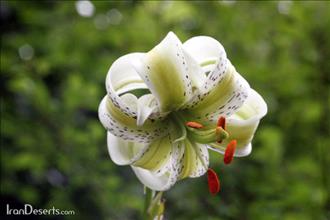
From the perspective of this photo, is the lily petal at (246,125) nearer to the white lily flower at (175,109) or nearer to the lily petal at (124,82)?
the white lily flower at (175,109)

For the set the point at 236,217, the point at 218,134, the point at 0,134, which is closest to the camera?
the point at 218,134

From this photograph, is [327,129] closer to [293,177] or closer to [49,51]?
[293,177]

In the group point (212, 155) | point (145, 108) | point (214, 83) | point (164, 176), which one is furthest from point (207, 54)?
point (212, 155)

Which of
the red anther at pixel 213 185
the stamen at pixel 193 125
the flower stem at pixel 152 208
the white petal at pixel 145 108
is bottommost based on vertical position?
the flower stem at pixel 152 208

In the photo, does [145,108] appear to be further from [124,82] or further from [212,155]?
[212,155]

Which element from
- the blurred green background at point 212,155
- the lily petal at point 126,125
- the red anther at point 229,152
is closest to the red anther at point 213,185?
the red anther at point 229,152

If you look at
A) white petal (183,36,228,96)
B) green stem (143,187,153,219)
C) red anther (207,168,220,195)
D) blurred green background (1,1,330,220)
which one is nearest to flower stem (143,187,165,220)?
green stem (143,187,153,219)

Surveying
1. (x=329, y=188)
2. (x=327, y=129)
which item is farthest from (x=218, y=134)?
(x=327, y=129)
